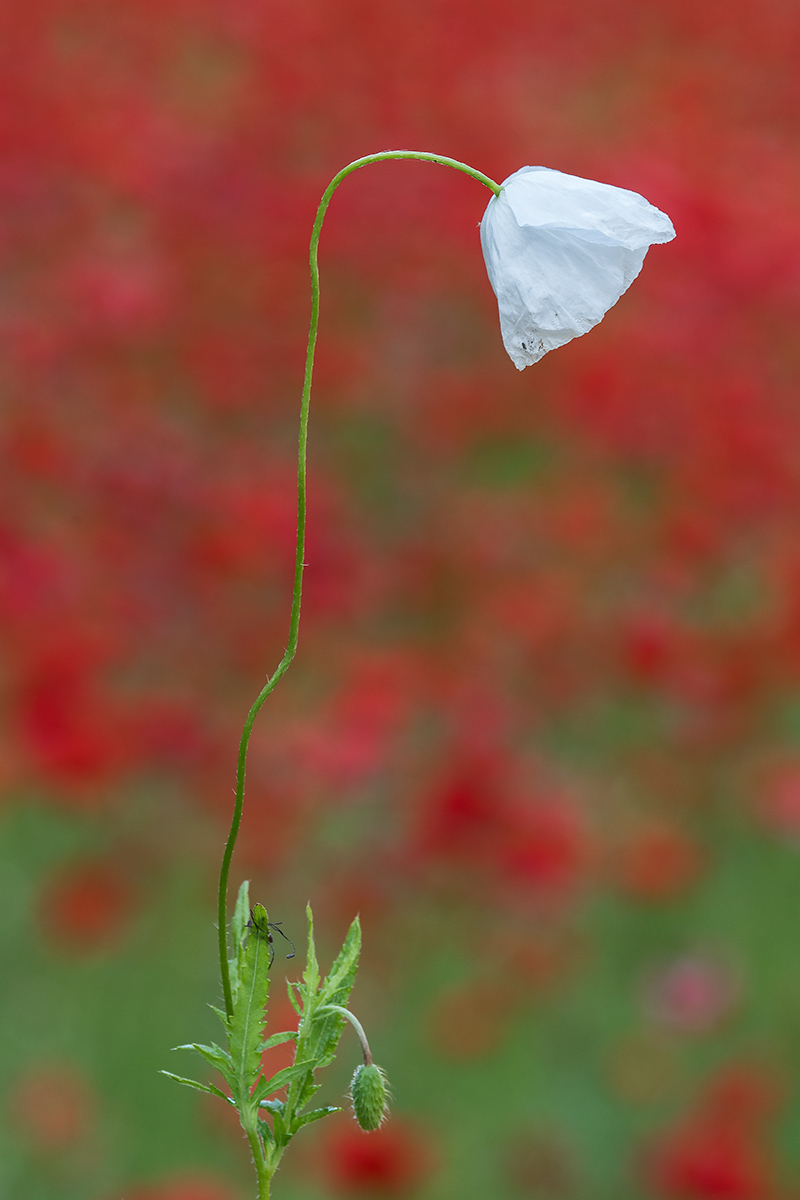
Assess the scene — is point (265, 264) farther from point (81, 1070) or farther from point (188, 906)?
point (81, 1070)

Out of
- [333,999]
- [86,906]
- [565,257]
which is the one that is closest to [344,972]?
[333,999]

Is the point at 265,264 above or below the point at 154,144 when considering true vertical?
below

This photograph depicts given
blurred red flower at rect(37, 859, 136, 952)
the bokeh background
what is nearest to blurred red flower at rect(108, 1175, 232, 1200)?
the bokeh background

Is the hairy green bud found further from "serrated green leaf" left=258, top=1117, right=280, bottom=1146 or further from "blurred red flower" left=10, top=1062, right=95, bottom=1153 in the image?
"blurred red flower" left=10, top=1062, right=95, bottom=1153

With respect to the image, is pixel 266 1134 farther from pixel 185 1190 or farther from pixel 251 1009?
pixel 185 1190

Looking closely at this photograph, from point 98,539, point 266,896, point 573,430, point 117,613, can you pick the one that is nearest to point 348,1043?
point 266,896

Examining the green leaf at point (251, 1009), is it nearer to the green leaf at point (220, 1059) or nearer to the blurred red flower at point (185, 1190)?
the green leaf at point (220, 1059)

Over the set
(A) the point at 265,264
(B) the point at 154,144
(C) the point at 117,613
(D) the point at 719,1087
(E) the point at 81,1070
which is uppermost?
(B) the point at 154,144
